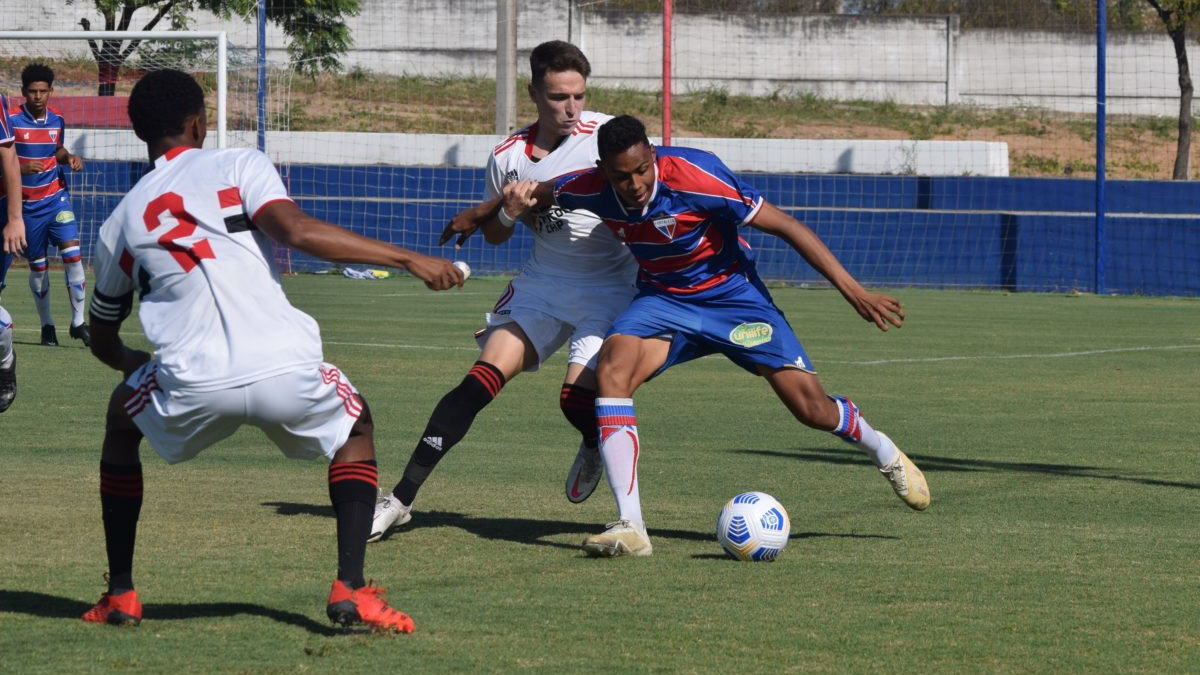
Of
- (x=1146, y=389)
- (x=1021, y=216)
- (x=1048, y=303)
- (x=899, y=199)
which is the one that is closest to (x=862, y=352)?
(x=1146, y=389)

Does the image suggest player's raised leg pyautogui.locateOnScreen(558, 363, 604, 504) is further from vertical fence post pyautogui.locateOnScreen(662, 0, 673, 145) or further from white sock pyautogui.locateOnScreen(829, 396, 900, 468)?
vertical fence post pyautogui.locateOnScreen(662, 0, 673, 145)

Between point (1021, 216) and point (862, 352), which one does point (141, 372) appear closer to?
point (862, 352)

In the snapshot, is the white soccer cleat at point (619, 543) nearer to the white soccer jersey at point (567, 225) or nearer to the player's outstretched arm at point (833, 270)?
→ the player's outstretched arm at point (833, 270)

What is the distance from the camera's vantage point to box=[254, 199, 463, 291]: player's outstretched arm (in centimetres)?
471

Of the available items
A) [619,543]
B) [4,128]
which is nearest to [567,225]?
[619,543]

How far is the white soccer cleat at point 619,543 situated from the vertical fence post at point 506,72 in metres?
20.0

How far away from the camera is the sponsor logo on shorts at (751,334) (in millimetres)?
6902

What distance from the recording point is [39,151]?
15383mm

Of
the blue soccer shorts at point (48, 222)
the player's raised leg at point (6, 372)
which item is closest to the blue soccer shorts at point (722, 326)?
the player's raised leg at point (6, 372)

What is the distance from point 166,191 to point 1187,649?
10.7 ft

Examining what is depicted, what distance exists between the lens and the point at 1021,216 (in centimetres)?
2517

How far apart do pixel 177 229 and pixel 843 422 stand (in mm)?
3188

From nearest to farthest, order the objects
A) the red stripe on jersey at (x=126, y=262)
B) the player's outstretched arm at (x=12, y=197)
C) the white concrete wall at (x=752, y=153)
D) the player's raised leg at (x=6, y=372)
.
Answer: the red stripe on jersey at (x=126, y=262)
the player's raised leg at (x=6, y=372)
the player's outstretched arm at (x=12, y=197)
the white concrete wall at (x=752, y=153)

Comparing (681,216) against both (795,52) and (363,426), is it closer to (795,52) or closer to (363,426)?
(363,426)
